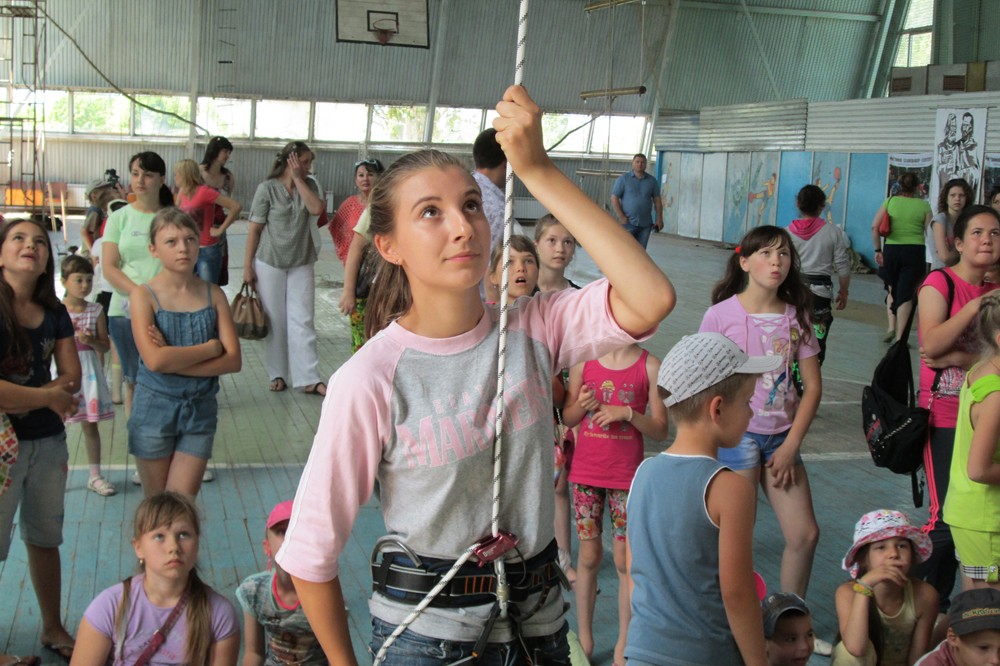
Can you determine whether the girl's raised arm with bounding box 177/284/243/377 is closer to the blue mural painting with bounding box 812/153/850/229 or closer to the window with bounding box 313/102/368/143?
the blue mural painting with bounding box 812/153/850/229

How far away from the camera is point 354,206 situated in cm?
714

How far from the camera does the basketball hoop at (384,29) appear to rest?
2205cm

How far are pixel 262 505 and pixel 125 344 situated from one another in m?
1.61

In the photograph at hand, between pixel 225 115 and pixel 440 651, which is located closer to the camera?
pixel 440 651

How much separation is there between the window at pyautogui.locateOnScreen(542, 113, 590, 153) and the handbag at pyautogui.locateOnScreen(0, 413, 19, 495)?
25.0 m

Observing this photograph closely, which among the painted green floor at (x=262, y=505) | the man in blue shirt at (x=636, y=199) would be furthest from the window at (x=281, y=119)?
the painted green floor at (x=262, y=505)

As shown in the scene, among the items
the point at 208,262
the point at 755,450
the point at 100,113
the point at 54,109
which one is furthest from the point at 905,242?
the point at 54,109

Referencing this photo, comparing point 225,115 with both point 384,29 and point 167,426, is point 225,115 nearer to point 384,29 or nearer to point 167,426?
point 384,29

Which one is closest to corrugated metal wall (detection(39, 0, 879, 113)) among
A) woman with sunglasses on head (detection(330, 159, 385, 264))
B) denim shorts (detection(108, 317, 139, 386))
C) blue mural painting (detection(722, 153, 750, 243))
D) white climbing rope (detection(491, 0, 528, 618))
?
blue mural painting (detection(722, 153, 750, 243))

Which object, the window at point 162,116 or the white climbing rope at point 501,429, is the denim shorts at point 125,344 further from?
the window at point 162,116

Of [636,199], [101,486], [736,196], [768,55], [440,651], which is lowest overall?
[101,486]

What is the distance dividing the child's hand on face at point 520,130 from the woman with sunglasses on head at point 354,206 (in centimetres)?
534

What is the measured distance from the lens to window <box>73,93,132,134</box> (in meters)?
24.6

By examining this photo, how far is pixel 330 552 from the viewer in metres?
1.72
